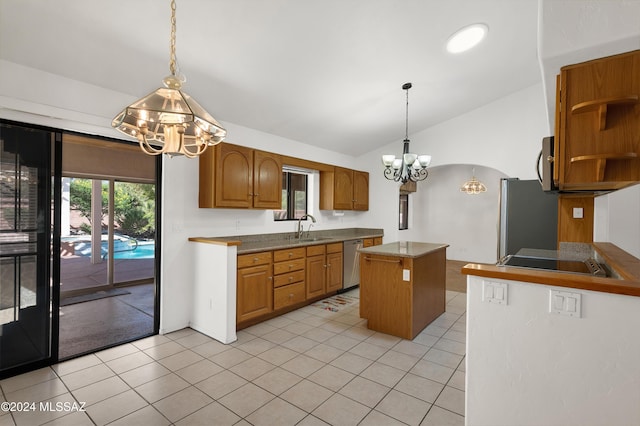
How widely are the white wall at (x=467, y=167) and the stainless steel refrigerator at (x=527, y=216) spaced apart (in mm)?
788

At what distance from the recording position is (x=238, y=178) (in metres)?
3.66

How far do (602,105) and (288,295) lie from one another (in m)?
3.38

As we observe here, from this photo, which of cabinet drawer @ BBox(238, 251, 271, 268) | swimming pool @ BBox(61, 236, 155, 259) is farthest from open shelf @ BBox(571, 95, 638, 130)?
swimming pool @ BBox(61, 236, 155, 259)

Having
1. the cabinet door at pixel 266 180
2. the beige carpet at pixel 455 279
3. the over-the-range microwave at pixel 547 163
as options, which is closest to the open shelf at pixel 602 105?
the over-the-range microwave at pixel 547 163

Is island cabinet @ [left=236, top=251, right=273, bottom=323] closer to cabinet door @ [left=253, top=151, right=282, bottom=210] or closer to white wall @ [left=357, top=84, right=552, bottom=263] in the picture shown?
cabinet door @ [left=253, top=151, right=282, bottom=210]

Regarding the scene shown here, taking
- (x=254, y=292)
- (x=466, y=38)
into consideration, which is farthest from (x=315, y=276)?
(x=466, y=38)

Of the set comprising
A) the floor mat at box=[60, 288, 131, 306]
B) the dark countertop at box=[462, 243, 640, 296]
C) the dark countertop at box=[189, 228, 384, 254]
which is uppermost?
the dark countertop at box=[462, 243, 640, 296]

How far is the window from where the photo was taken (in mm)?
5066

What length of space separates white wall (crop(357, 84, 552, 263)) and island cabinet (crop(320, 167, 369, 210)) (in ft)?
1.27

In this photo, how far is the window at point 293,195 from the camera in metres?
5.07

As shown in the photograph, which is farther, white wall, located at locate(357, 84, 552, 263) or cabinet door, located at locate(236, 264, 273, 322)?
white wall, located at locate(357, 84, 552, 263)

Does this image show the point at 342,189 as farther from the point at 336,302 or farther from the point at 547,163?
the point at 547,163

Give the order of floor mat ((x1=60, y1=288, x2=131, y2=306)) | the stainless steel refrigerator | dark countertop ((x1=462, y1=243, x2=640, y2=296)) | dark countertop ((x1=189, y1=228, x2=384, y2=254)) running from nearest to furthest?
dark countertop ((x1=462, y1=243, x2=640, y2=296)), dark countertop ((x1=189, y1=228, x2=384, y2=254)), the stainless steel refrigerator, floor mat ((x1=60, y1=288, x2=131, y2=306))

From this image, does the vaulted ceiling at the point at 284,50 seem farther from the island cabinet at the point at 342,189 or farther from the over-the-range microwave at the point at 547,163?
the over-the-range microwave at the point at 547,163
